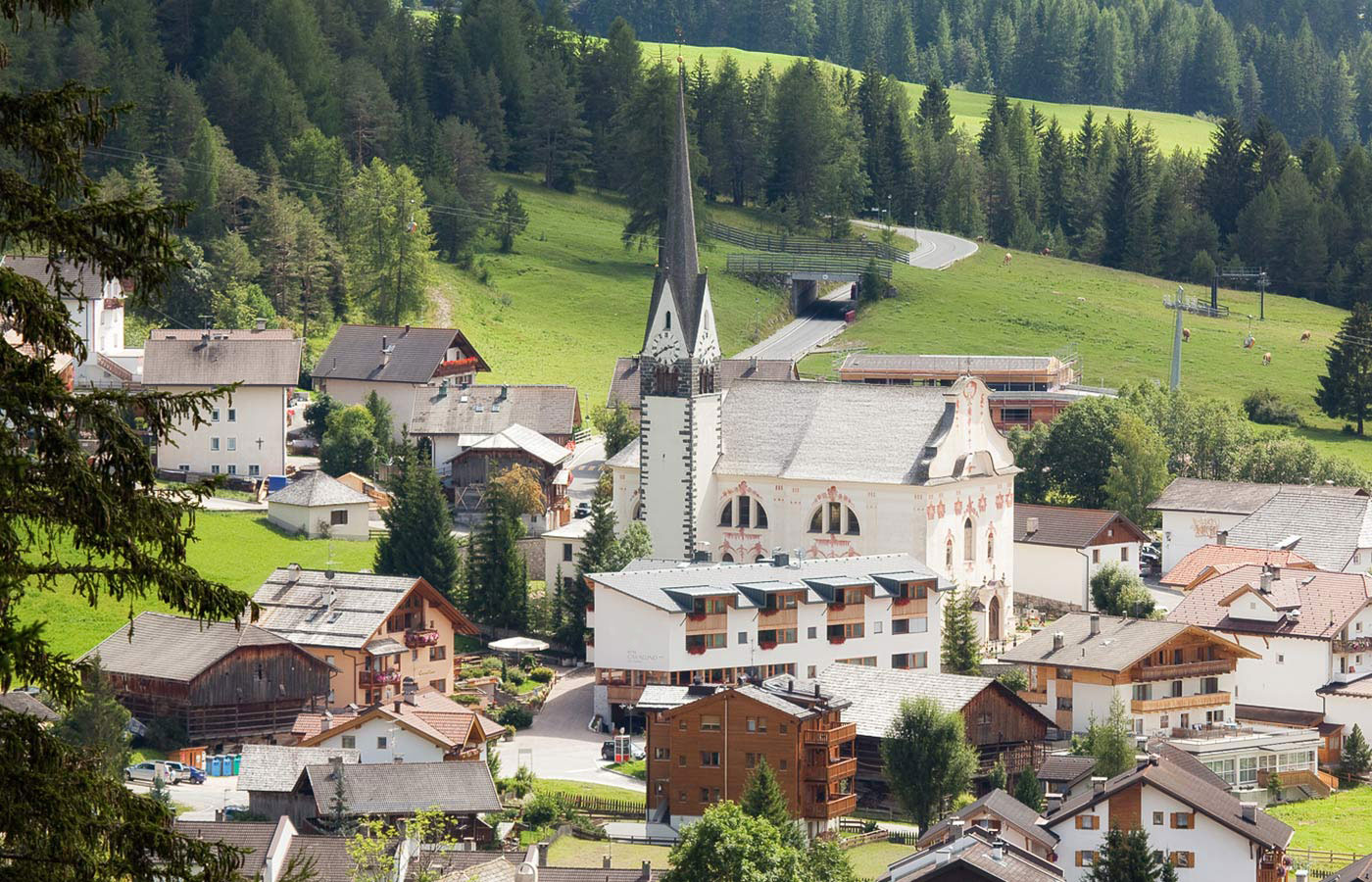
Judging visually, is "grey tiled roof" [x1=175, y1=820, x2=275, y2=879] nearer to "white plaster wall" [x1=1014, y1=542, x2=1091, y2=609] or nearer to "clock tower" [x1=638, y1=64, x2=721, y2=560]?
"clock tower" [x1=638, y1=64, x2=721, y2=560]

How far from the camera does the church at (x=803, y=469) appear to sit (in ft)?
293

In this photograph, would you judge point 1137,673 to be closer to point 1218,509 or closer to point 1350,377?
point 1218,509

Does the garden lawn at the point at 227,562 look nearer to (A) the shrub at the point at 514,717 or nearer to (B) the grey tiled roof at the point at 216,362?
(B) the grey tiled roof at the point at 216,362

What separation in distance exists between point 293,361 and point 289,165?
32971mm

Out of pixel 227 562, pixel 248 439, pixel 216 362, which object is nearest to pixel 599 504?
pixel 227 562

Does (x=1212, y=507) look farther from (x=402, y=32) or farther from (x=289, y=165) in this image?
(x=402, y=32)

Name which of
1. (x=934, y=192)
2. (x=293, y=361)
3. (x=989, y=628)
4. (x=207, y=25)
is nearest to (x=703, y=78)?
(x=934, y=192)

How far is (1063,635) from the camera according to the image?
270 ft

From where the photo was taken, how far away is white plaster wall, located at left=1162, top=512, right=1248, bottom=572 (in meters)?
102

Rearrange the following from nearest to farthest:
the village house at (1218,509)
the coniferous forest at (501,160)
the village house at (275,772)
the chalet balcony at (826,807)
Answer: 1. the village house at (275,772)
2. the chalet balcony at (826,807)
3. the village house at (1218,509)
4. the coniferous forest at (501,160)

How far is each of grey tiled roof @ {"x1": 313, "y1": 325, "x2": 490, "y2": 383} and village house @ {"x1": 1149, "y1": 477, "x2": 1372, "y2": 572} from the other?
33.5m

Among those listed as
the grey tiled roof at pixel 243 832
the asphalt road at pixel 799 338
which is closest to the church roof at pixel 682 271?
the grey tiled roof at pixel 243 832

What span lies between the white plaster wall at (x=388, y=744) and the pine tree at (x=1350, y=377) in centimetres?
7466

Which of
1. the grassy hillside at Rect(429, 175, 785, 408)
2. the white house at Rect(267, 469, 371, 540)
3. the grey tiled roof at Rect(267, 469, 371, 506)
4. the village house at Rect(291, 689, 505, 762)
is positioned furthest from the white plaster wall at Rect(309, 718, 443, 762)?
the grassy hillside at Rect(429, 175, 785, 408)
